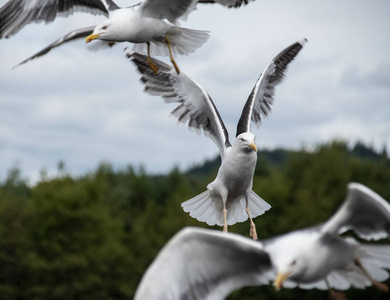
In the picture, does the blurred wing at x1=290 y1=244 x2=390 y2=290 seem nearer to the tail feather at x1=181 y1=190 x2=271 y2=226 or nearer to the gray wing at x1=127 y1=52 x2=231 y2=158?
the tail feather at x1=181 y1=190 x2=271 y2=226

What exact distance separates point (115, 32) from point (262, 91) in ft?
6.92

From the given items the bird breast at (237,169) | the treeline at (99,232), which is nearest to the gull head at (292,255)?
the bird breast at (237,169)

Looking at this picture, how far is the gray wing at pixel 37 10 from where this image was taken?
1028 cm

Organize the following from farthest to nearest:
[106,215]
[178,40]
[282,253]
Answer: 1. [106,215]
2. [178,40]
3. [282,253]

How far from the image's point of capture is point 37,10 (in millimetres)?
10469

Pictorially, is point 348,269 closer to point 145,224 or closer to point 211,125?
point 211,125

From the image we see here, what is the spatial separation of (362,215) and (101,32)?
380cm

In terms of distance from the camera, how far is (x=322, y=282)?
712 cm

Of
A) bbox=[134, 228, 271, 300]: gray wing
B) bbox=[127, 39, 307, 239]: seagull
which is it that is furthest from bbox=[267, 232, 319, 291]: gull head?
bbox=[127, 39, 307, 239]: seagull

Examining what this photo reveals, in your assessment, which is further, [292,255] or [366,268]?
[366,268]

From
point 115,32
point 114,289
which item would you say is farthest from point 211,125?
point 114,289

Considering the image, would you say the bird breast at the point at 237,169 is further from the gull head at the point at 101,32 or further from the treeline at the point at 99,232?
the treeline at the point at 99,232

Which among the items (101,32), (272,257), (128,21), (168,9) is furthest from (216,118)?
(272,257)

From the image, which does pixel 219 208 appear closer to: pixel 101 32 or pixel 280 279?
pixel 101 32
